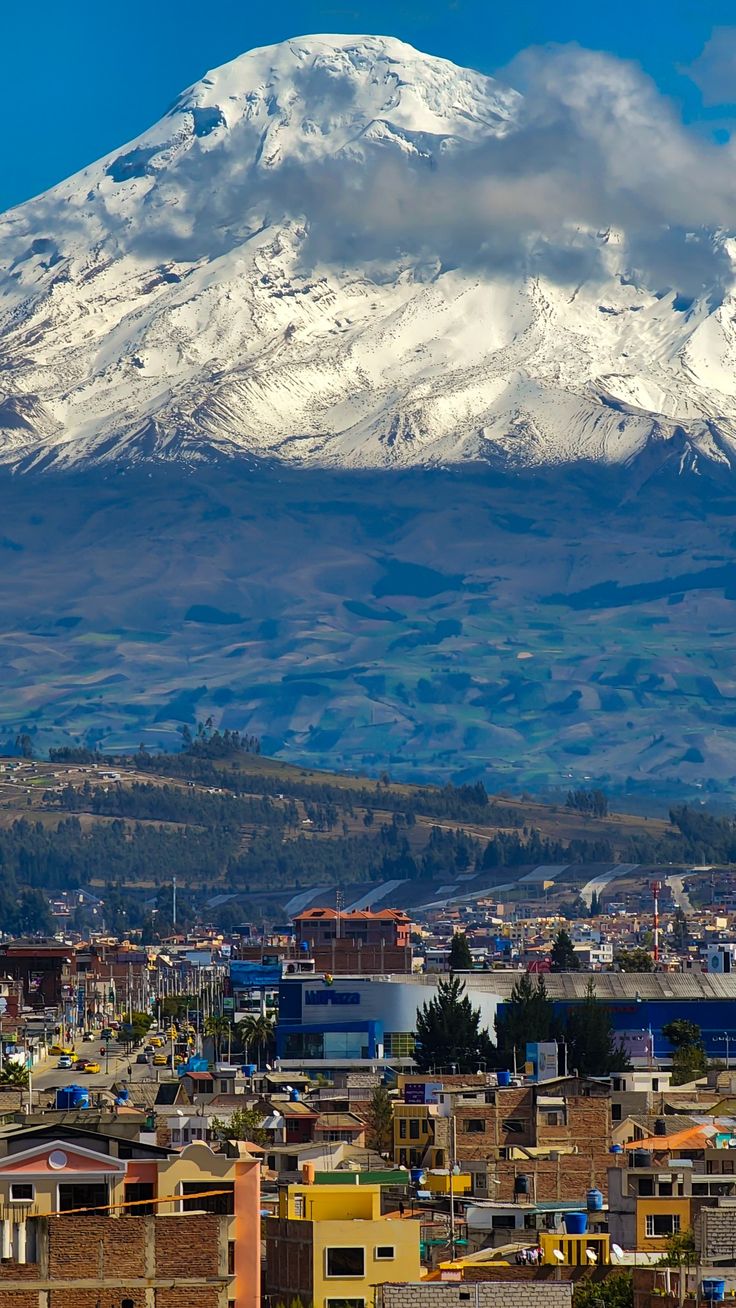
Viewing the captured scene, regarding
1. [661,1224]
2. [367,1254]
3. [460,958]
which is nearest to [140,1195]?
[367,1254]

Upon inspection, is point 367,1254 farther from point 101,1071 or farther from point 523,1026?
point 523,1026

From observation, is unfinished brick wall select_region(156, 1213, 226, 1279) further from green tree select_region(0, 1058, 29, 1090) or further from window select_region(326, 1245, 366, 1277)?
green tree select_region(0, 1058, 29, 1090)

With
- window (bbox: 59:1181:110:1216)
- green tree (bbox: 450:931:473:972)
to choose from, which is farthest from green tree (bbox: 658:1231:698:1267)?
green tree (bbox: 450:931:473:972)

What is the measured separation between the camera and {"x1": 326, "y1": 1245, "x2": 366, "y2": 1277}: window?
1267 inches

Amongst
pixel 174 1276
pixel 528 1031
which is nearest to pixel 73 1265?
pixel 174 1276

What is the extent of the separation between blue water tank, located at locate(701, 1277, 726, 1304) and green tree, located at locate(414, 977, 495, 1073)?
7165 cm

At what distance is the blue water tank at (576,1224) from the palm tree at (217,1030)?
81386 mm

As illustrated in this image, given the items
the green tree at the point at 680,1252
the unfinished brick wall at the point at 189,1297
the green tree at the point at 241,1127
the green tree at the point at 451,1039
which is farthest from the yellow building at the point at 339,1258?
the green tree at the point at 451,1039

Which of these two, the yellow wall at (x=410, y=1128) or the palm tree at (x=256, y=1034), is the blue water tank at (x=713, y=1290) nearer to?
the yellow wall at (x=410, y=1128)

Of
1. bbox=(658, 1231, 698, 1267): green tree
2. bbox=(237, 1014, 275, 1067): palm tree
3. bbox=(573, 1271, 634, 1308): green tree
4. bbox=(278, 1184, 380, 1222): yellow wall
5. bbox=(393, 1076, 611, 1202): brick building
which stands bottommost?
bbox=(573, 1271, 634, 1308): green tree

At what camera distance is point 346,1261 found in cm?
3234

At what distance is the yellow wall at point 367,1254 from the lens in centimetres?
3194

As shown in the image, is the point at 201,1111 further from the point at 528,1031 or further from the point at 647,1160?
the point at 528,1031

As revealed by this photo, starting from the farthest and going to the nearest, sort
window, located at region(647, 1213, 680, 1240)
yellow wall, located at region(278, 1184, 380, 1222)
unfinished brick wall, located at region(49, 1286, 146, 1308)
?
window, located at region(647, 1213, 680, 1240) → yellow wall, located at region(278, 1184, 380, 1222) → unfinished brick wall, located at region(49, 1286, 146, 1308)
